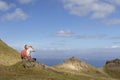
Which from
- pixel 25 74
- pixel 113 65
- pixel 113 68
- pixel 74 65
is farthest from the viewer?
pixel 113 65

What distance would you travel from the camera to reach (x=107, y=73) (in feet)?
339

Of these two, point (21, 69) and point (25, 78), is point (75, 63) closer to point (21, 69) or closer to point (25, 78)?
point (21, 69)

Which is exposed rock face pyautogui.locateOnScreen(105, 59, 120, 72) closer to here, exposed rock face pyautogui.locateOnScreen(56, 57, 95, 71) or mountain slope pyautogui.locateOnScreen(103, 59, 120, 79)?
mountain slope pyautogui.locateOnScreen(103, 59, 120, 79)

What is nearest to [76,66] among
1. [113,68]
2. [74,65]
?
[74,65]

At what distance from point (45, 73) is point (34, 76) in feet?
12.2

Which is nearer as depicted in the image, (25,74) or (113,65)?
(25,74)

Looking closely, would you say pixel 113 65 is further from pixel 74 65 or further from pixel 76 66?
pixel 74 65

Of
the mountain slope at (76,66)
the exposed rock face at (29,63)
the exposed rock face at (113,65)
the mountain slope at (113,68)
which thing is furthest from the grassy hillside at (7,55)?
the exposed rock face at (113,65)

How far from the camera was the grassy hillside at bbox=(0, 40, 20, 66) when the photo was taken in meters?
79.7

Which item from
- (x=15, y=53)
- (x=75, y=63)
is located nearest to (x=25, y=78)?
(x=15, y=53)

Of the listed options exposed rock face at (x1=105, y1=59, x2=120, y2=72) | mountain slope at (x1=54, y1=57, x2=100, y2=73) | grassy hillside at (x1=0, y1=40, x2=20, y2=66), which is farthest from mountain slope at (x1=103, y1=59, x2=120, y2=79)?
grassy hillside at (x1=0, y1=40, x2=20, y2=66)

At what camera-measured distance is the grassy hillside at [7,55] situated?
3139 inches

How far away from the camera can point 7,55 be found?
274 feet

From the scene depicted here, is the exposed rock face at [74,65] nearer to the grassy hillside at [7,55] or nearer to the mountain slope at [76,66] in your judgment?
the mountain slope at [76,66]
